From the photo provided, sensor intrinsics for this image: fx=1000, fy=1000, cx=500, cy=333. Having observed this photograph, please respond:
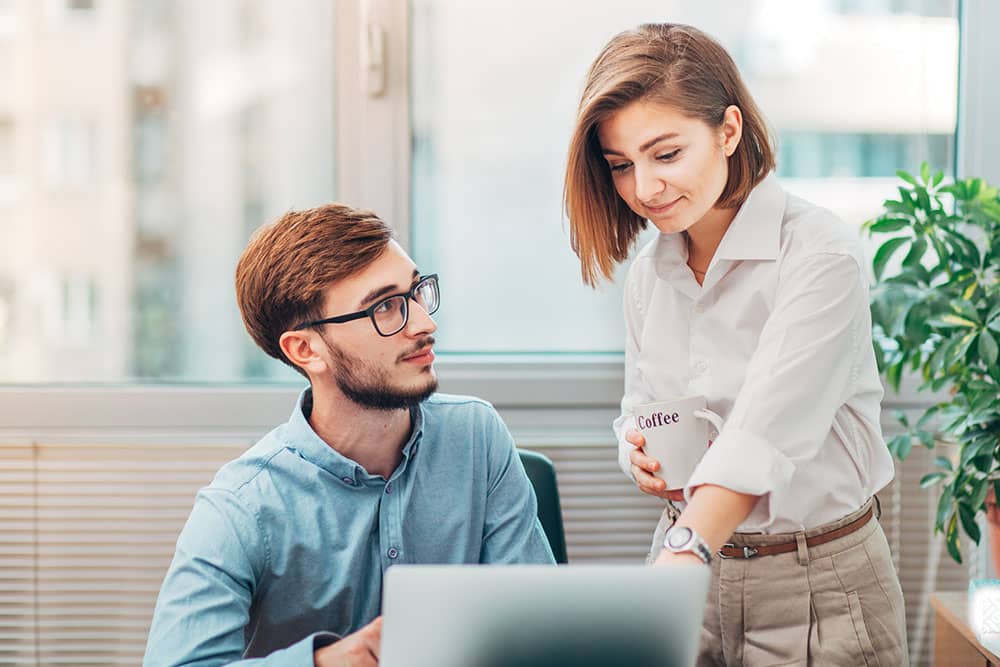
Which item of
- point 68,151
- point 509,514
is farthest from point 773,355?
point 68,151

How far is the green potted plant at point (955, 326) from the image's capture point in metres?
2.01

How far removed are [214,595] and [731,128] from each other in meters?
0.91

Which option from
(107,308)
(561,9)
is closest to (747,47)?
(561,9)

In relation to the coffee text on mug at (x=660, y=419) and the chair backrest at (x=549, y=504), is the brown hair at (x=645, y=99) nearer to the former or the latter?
the coffee text on mug at (x=660, y=419)

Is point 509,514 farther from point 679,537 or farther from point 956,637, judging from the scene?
point 956,637

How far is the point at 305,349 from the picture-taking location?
4.81ft

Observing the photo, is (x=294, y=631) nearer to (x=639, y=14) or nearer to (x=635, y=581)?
(x=635, y=581)

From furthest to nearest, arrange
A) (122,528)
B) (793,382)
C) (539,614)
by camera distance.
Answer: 1. (122,528)
2. (793,382)
3. (539,614)

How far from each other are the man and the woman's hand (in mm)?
280

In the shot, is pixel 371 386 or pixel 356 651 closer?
pixel 356 651

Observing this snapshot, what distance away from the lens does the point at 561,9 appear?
250 cm

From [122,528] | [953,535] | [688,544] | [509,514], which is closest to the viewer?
[688,544]

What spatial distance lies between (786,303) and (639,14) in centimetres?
146

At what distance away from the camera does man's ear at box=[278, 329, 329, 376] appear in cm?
145
